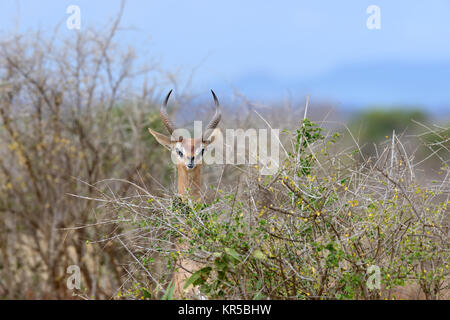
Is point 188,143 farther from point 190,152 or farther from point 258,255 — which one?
point 258,255

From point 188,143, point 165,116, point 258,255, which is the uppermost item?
point 165,116

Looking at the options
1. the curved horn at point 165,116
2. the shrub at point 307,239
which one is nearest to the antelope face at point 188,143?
the curved horn at point 165,116

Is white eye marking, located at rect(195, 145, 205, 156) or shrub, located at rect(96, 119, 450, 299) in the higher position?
white eye marking, located at rect(195, 145, 205, 156)

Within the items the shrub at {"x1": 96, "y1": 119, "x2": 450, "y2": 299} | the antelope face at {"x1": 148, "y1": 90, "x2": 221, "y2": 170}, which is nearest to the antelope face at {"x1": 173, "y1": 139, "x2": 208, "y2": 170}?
the antelope face at {"x1": 148, "y1": 90, "x2": 221, "y2": 170}

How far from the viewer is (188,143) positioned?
6730 mm

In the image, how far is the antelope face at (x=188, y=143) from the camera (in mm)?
6559

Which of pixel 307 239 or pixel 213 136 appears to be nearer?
pixel 307 239

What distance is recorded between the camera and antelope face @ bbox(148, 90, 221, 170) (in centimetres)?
656

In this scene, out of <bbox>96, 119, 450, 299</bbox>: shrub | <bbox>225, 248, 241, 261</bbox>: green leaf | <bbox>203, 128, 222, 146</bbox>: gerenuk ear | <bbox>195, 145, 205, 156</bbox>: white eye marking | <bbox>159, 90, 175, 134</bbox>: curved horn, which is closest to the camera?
<bbox>225, 248, 241, 261</bbox>: green leaf

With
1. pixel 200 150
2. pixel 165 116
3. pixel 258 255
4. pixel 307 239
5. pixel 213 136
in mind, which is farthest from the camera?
pixel 213 136

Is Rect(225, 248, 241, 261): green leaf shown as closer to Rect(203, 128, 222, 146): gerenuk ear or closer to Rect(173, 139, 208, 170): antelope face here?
Rect(173, 139, 208, 170): antelope face

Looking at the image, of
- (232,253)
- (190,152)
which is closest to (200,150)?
(190,152)

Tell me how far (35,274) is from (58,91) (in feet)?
11.5

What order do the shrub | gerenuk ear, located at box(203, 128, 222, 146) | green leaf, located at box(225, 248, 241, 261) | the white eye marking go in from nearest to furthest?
green leaf, located at box(225, 248, 241, 261)
the shrub
the white eye marking
gerenuk ear, located at box(203, 128, 222, 146)
